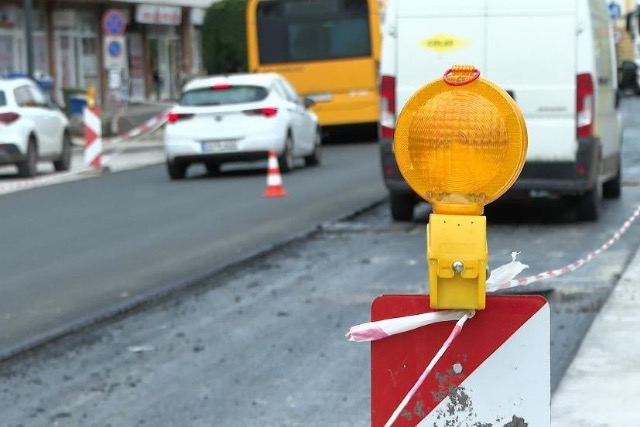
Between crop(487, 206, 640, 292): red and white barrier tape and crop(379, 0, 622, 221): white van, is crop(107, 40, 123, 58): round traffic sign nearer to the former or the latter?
crop(379, 0, 622, 221): white van

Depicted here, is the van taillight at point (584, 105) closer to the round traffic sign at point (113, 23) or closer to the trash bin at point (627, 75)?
the trash bin at point (627, 75)

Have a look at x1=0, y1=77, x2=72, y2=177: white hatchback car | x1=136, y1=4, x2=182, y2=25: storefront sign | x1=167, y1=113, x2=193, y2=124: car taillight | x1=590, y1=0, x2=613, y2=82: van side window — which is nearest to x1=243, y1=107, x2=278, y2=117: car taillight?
x1=167, y1=113, x2=193, y2=124: car taillight

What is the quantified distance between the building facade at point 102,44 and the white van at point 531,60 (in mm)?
28217

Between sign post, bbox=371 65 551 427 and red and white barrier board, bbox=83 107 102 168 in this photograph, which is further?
red and white barrier board, bbox=83 107 102 168

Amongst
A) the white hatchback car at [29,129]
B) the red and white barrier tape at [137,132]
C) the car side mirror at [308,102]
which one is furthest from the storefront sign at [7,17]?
the car side mirror at [308,102]

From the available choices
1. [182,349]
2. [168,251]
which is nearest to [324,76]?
[168,251]

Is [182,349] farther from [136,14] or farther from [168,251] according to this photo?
[136,14]

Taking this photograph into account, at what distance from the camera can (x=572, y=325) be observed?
9.14 metres

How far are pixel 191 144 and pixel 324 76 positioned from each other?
909cm

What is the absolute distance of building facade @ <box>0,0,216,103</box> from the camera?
48.5m

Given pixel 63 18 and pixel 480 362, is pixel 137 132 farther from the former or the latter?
pixel 480 362

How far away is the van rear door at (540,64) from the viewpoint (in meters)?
14.4

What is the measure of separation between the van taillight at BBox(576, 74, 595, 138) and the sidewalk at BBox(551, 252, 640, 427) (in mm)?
5095

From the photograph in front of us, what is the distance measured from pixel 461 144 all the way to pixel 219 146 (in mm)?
20494
